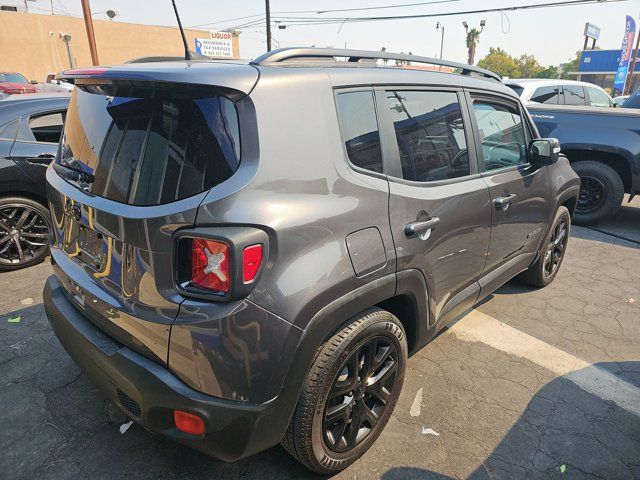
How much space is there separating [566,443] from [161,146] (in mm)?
2448

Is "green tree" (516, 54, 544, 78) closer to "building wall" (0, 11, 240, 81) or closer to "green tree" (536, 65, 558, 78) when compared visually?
"green tree" (536, 65, 558, 78)

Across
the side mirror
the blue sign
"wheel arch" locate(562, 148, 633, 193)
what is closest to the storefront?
the blue sign

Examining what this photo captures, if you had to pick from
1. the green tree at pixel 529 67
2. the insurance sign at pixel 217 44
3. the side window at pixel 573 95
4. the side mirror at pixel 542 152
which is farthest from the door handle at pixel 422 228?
the green tree at pixel 529 67

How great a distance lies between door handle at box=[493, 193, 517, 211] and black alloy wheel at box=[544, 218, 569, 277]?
1243 millimetres

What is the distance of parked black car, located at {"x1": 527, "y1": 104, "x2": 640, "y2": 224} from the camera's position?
18.5 feet

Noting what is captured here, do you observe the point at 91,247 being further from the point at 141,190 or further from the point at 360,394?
the point at 360,394

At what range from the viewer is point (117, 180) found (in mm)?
1714

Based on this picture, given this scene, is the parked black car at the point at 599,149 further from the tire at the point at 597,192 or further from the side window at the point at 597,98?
the side window at the point at 597,98

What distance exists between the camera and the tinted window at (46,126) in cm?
421

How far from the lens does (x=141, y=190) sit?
5.31 feet

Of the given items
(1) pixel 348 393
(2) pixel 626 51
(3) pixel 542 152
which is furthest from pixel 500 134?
(2) pixel 626 51

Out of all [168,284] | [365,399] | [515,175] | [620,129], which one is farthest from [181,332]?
[620,129]

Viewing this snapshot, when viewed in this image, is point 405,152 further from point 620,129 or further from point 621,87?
point 621,87

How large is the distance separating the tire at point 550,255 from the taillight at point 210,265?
3.17 m
